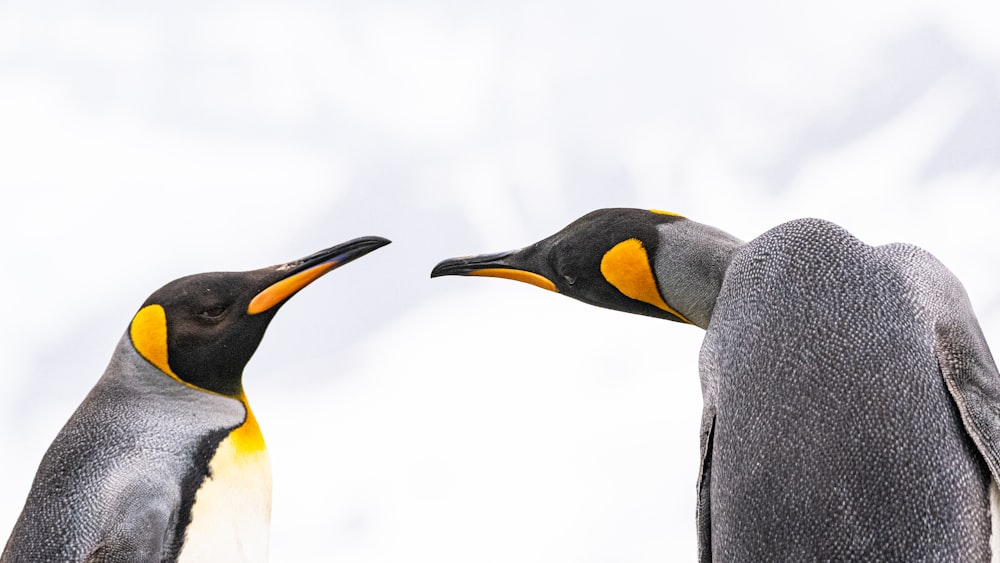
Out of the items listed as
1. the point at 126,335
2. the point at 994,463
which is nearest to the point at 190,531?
the point at 126,335

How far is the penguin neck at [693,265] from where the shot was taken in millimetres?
3527

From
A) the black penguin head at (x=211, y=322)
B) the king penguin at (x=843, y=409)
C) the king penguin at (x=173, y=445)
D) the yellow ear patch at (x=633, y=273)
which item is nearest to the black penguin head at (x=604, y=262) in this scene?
the yellow ear patch at (x=633, y=273)

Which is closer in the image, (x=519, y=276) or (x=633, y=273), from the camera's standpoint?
(x=633, y=273)

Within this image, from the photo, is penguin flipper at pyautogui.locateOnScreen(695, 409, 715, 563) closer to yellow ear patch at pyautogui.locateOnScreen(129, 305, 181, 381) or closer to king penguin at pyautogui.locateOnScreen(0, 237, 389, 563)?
king penguin at pyautogui.locateOnScreen(0, 237, 389, 563)

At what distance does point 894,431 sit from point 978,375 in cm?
35

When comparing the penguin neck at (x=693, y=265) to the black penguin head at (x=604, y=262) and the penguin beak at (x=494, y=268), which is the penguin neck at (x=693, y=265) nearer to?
the black penguin head at (x=604, y=262)

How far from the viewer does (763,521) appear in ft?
8.50

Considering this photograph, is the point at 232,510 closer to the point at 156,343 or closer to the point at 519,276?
the point at 156,343

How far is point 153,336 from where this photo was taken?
3.86 meters

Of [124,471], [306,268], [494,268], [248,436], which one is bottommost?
[124,471]

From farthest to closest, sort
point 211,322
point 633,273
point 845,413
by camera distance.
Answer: point 211,322 < point 633,273 < point 845,413

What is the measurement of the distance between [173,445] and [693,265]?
201 cm

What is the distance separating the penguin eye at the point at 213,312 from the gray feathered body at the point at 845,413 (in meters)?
1.99

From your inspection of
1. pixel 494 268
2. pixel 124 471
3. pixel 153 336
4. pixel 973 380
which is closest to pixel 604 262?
pixel 494 268
